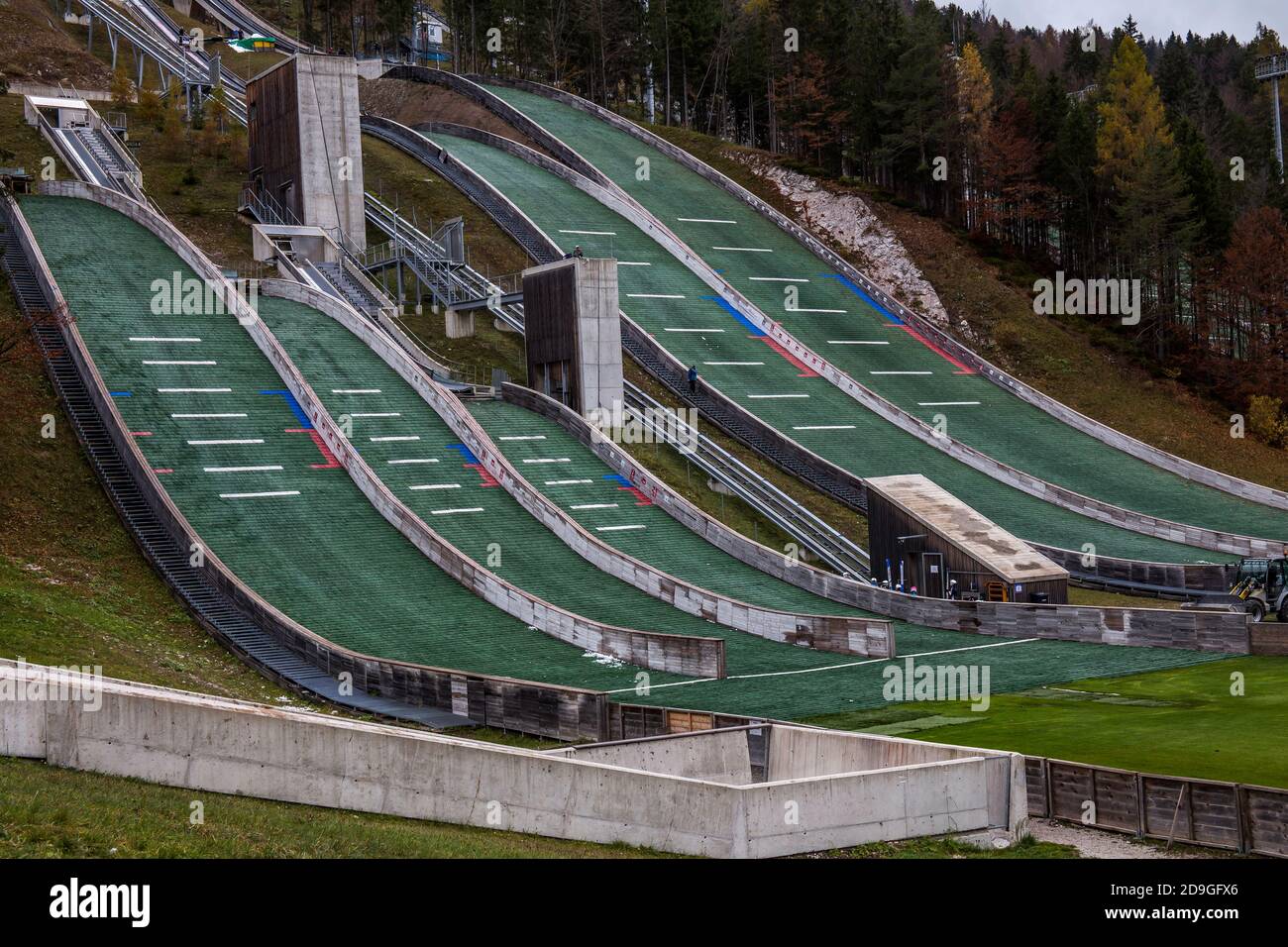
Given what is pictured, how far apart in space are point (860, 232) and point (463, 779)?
48741 millimetres

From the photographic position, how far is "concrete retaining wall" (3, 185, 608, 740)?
20.0 metres

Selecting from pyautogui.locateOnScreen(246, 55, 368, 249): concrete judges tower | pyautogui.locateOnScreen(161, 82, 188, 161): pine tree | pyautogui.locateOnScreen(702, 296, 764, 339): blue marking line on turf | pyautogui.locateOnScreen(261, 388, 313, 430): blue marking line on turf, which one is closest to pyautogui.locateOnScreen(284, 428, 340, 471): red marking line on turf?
pyautogui.locateOnScreen(261, 388, 313, 430): blue marking line on turf

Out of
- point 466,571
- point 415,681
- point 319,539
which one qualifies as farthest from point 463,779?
point 319,539

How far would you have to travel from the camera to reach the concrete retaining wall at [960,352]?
42.6m

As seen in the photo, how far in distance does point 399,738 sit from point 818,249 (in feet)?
152

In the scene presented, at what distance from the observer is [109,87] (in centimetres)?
7125

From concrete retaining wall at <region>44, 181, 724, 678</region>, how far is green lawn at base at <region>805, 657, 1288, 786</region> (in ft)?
14.1

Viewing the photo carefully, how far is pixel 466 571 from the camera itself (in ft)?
94.7

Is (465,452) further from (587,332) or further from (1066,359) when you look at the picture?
(1066,359)

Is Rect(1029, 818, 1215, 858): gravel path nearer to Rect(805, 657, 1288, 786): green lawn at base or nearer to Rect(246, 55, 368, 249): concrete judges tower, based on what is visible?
Rect(805, 657, 1288, 786): green lawn at base

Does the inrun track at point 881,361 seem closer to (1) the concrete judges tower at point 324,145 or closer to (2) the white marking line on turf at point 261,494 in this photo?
(1) the concrete judges tower at point 324,145

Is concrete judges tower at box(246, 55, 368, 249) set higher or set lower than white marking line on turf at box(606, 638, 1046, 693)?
higher

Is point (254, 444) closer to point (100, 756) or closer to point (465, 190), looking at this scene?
point (100, 756)
